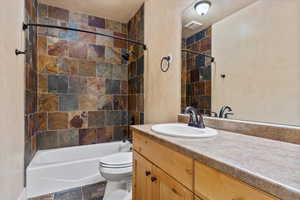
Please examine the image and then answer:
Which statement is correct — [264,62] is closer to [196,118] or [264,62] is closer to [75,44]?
[196,118]

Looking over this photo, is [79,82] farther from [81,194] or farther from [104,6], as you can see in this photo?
[81,194]

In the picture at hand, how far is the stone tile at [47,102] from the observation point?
7.63 feet

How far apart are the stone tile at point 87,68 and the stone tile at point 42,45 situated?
0.51m

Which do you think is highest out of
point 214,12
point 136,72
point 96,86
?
point 214,12

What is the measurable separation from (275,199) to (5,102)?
5.52 feet

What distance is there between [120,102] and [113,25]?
140 cm

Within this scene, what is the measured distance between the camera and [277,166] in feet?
1.77

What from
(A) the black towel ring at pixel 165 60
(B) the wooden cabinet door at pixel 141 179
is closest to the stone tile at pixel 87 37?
(A) the black towel ring at pixel 165 60

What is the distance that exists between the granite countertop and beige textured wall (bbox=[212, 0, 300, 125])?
246 millimetres

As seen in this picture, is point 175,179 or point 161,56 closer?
point 175,179

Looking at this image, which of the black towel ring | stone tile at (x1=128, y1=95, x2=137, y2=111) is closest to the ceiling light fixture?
the black towel ring

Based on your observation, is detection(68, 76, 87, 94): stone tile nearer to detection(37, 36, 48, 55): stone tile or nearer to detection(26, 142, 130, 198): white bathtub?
detection(37, 36, 48, 55): stone tile

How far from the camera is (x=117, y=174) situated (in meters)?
1.63

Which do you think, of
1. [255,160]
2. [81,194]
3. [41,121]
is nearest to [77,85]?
[41,121]
